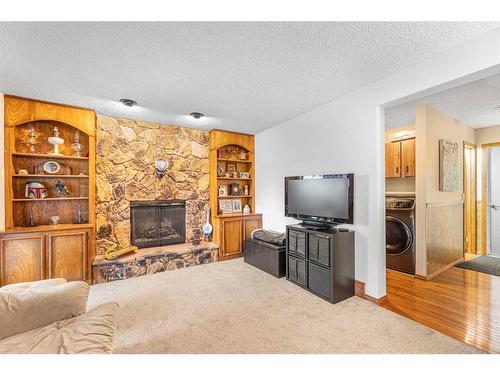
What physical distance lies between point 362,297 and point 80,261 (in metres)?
3.53

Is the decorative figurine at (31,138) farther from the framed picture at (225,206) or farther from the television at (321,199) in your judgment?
the television at (321,199)

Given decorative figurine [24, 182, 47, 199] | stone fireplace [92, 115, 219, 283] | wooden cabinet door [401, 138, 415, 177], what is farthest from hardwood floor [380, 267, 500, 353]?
decorative figurine [24, 182, 47, 199]

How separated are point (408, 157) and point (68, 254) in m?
5.25

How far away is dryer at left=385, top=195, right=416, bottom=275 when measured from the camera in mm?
3189

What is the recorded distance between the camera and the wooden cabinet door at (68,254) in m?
2.74

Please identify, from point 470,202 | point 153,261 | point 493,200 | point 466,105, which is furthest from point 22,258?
point 493,200

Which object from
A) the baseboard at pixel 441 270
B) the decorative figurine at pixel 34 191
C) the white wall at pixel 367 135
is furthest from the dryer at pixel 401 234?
the decorative figurine at pixel 34 191

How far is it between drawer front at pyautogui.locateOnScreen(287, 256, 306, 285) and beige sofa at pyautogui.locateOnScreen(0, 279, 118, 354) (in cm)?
204

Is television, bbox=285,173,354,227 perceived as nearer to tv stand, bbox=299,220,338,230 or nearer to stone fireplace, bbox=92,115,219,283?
tv stand, bbox=299,220,338,230

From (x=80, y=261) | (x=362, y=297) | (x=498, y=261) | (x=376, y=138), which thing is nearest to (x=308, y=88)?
(x=376, y=138)
